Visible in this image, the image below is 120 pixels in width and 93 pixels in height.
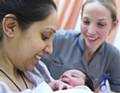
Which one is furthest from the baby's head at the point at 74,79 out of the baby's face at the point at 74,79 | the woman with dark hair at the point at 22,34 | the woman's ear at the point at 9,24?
the woman's ear at the point at 9,24

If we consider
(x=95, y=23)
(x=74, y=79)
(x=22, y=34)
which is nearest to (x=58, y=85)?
(x=74, y=79)

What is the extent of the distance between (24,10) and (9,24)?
0.20ft

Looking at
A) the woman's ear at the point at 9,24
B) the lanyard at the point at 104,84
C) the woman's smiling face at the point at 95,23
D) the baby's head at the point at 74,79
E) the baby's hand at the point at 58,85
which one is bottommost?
the lanyard at the point at 104,84

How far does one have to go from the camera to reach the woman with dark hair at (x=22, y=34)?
92 cm

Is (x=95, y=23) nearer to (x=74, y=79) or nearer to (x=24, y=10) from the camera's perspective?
(x=74, y=79)

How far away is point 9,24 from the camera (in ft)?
3.00

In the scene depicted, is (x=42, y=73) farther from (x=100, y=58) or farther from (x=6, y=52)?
(x=100, y=58)

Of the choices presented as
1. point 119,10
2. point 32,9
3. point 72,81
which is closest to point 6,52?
point 32,9

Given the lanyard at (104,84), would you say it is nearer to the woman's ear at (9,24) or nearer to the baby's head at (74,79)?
the baby's head at (74,79)

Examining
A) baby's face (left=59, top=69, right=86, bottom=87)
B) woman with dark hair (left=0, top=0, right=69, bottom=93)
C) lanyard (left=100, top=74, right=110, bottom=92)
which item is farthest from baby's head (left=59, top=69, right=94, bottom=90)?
lanyard (left=100, top=74, right=110, bottom=92)

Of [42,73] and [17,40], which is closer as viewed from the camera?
[17,40]

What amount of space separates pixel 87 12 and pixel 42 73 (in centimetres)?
65

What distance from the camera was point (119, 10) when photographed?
2.16 m

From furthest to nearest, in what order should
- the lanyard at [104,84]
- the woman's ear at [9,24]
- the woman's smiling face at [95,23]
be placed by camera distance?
the lanyard at [104,84]
the woman's smiling face at [95,23]
the woman's ear at [9,24]
